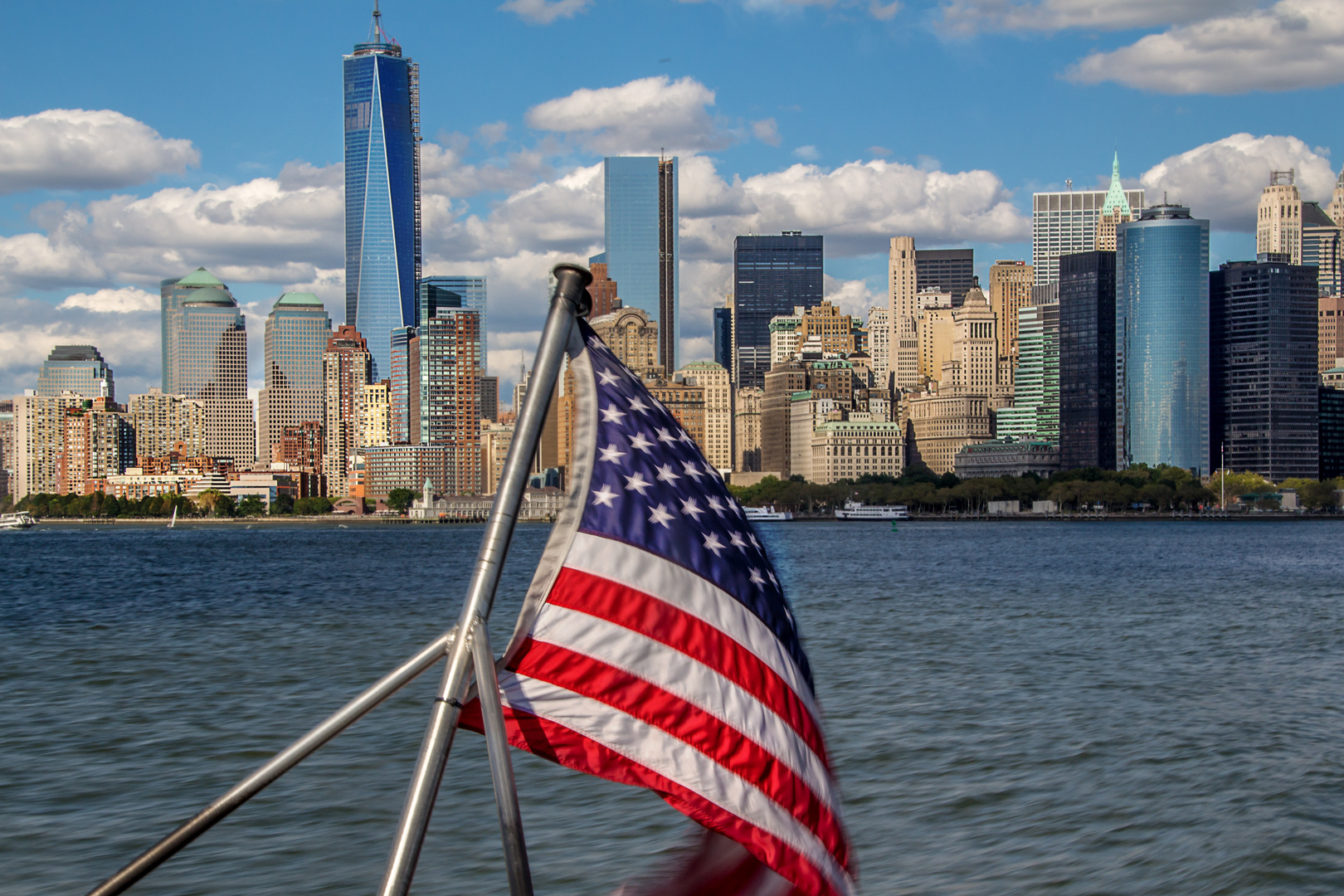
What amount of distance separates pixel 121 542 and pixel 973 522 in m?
109

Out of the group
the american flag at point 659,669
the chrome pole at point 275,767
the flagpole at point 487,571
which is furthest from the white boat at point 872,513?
the chrome pole at point 275,767

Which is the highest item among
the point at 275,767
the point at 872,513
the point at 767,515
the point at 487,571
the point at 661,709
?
the point at 487,571

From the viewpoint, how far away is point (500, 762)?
4.73 meters

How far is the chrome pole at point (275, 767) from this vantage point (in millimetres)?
5047

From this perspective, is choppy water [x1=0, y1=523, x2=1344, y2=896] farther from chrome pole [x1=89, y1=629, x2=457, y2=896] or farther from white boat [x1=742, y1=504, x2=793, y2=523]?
white boat [x1=742, y1=504, x2=793, y2=523]

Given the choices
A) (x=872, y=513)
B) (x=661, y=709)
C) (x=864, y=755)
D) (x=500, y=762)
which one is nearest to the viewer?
(x=500, y=762)

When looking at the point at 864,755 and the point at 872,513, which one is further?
the point at 872,513

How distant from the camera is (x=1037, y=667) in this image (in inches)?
1025

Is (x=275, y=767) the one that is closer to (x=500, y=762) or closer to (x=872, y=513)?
(x=500, y=762)

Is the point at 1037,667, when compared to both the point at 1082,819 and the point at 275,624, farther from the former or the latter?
the point at 275,624

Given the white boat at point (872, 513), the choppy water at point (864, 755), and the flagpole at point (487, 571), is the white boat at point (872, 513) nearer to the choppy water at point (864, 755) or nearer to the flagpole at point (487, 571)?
the choppy water at point (864, 755)

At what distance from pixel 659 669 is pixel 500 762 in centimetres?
93

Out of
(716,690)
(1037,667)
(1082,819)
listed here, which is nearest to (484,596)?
(716,690)

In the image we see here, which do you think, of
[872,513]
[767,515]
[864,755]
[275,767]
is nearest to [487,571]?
[275,767]
